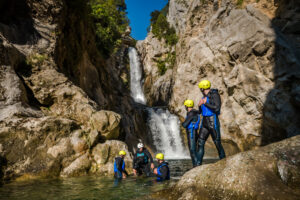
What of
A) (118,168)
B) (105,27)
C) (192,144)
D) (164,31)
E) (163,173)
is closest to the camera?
(192,144)

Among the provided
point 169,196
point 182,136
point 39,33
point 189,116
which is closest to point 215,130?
point 189,116

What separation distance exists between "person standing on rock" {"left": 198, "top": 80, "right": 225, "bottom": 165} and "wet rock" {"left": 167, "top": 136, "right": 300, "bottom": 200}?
2005mm

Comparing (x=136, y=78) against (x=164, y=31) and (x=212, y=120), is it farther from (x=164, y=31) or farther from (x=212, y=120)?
(x=212, y=120)

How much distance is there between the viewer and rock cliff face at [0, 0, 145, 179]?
7.43 meters

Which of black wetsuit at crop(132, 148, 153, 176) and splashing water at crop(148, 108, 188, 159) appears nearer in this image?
black wetsuit at crop(132, 148, 153, 176)

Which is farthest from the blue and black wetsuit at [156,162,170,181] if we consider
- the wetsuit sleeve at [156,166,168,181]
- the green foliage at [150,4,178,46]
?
the green foliage at [150,4,178,46]

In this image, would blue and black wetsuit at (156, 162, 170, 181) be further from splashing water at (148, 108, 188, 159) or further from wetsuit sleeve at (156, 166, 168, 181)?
splashing water at (148, 108, 188, 159)

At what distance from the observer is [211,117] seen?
541 centimetres

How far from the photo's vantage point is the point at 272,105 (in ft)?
40.6

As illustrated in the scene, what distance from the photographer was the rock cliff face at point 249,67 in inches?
488

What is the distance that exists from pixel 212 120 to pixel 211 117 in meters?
0.08

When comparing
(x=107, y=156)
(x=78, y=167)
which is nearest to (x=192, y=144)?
(x=107, y=156)

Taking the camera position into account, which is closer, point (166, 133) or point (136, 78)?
point (166, 133)

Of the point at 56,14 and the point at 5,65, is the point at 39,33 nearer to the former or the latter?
the point at 56,14
